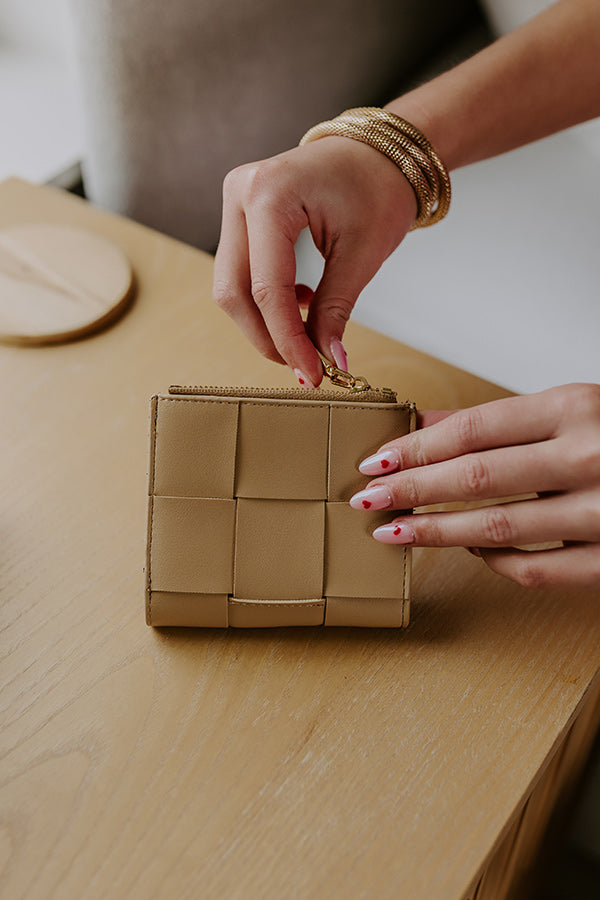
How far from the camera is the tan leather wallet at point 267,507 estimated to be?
18.1 inches

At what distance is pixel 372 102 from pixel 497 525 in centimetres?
97

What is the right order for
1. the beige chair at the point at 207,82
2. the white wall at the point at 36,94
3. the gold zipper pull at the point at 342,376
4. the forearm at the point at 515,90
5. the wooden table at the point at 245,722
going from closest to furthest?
the wooden table at the point at 245,722 → the gold zipper pull at the point at 342,376 → the forearm at the point at 515,90 → the beige chair at the point at 207,82 → the white wall at the point at 36,94

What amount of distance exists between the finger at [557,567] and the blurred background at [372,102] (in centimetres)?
38

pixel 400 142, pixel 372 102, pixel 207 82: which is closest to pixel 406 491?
pixel 400 142

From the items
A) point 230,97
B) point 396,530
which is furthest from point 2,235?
point 396,530

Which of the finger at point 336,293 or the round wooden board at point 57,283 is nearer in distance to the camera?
the finger at point 336,293

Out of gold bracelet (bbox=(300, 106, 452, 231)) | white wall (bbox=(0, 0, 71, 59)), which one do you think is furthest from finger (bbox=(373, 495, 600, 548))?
white wall (bbox=(0, 0, 71, 59))

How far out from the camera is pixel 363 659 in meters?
0.49

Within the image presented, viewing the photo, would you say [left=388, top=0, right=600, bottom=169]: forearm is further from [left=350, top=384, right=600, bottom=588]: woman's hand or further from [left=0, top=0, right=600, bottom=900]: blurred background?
[left=350, top=384, right=600, bottom=588]: woman's hand

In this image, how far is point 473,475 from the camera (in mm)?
467

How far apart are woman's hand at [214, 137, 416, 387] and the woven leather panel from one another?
0.11 meters

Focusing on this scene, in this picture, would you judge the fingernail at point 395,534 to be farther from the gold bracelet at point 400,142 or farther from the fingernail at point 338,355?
the gold bracelet at point 400,142

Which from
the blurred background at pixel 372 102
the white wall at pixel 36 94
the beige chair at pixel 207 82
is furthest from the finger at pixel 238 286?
the white wall at pixel 36 94

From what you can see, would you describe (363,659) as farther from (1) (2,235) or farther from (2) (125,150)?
(2) (125,150)
